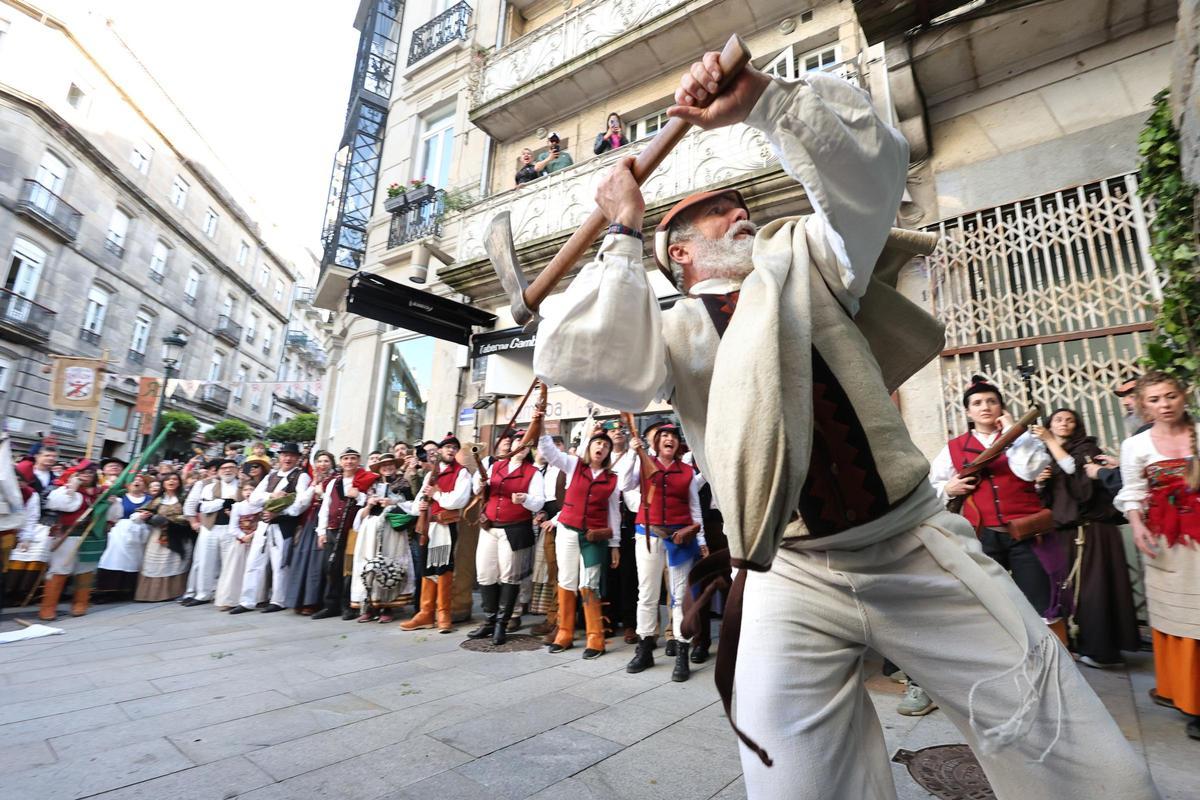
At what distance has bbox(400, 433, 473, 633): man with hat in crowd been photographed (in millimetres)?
6453

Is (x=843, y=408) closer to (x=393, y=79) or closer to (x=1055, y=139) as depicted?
(x=1055, y=139)

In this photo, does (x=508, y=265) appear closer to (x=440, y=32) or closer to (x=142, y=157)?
(x=440, y=32)

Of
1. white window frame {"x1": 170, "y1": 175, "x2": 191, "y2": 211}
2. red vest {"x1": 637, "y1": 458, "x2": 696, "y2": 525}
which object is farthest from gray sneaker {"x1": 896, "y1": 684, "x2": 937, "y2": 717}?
white window frame {"x1": 170, "y1": 175, "x2": 191, "y2": 211}

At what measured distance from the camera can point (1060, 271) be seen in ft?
19.7

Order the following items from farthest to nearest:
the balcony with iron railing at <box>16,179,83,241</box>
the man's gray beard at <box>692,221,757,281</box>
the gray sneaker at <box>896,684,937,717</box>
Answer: the balcony with iron railing at <box>16,179,83,241</box>, the gray sneaker at <box>896,684,937,717</box>, the man's gray beard at <box>692,221,757,281</box>

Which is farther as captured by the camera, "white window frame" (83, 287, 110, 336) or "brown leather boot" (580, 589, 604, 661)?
"white window frame" (83, 287, 110, 336)

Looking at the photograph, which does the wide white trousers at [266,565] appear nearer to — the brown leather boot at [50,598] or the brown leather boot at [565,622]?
the brown leather boot at [50,598]

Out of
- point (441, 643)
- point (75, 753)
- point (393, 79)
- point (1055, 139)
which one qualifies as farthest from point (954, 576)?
point (393, 79)

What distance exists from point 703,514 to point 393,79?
1592cm

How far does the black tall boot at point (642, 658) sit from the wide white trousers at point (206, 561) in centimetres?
674

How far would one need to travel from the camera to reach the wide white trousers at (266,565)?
762 centimetres

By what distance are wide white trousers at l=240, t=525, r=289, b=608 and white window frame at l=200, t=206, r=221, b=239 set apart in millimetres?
34952

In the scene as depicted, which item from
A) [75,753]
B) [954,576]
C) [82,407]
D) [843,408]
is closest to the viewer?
[954,576]

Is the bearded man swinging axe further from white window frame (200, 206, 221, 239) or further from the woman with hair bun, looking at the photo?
white window frame (200, 206, 221, 239)
